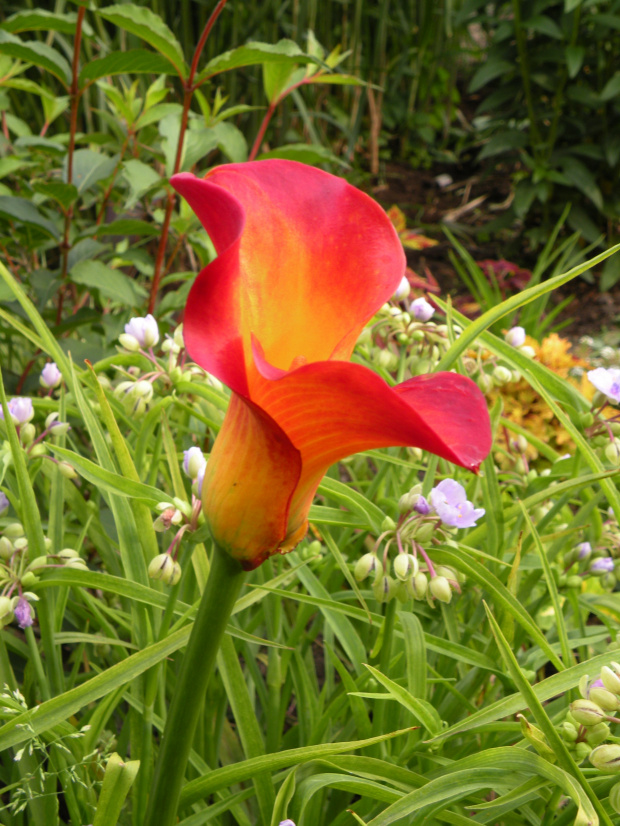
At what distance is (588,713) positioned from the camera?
1.51 ft

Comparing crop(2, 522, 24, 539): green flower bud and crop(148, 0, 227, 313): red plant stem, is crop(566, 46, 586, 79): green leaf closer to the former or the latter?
crop(148, 0, 227, 313): red plant stem

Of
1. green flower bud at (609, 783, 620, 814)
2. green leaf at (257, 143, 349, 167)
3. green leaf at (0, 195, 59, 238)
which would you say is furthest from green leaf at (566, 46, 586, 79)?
green flower bud at (609, 783, 620, 814)

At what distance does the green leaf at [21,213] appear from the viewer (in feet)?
3.38

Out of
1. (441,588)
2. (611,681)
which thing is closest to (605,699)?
(611,681)

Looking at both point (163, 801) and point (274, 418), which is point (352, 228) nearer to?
point (274, 418)

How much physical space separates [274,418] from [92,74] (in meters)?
0.86

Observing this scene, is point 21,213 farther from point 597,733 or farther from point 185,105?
point 597,733

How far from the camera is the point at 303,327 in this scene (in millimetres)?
470

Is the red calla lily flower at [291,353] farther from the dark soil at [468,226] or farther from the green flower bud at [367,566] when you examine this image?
the dark soil at [468,226]

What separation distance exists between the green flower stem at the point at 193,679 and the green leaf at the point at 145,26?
0.77 m

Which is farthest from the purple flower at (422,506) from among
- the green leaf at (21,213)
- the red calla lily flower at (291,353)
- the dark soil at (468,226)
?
the dark soil at (468,226)

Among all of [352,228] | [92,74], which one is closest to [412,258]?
[92,74]

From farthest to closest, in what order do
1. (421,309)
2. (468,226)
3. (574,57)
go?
(468,226)
(574,57)
(421,309)

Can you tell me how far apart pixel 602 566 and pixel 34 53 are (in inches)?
37.7
